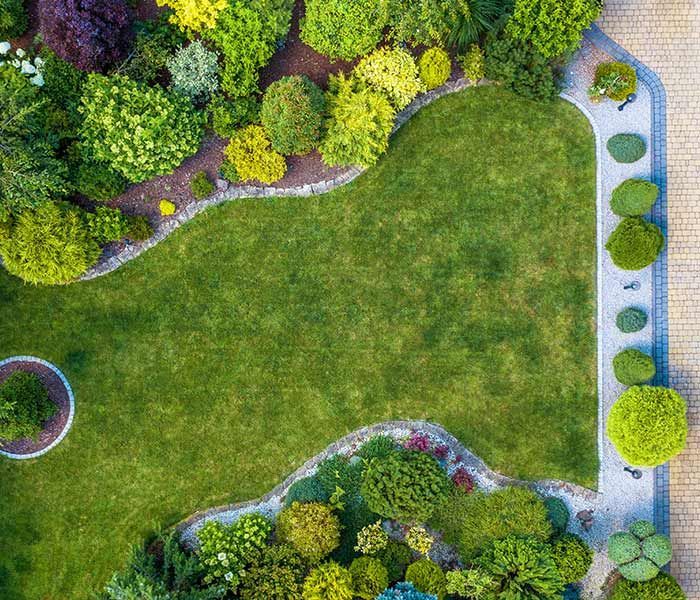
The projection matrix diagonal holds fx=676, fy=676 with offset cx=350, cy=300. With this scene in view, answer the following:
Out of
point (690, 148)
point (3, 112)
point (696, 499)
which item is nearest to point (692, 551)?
point (696, 499)

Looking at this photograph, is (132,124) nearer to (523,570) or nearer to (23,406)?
(23,406)

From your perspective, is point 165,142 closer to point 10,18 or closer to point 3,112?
point 3,112

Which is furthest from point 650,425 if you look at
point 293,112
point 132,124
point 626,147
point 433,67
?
point 132,124

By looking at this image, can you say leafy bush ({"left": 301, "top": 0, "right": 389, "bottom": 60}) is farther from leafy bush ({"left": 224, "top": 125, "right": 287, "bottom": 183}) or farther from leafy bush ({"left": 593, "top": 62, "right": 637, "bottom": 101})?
leafy bush ({"left": 593, "top": 62, "right": 637, "bottom": 101})

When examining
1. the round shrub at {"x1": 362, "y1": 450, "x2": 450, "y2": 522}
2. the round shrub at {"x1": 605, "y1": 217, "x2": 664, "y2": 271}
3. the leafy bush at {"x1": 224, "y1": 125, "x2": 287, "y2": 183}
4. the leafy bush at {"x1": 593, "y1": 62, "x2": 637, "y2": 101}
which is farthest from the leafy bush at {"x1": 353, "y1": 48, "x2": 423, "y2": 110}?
the round shrub at {"x1": 362, "y1": 450, "x2": 450, "y2": 522}

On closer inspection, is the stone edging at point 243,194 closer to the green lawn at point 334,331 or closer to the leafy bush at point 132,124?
the green lawn at point 334,331

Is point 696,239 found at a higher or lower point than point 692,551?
higher

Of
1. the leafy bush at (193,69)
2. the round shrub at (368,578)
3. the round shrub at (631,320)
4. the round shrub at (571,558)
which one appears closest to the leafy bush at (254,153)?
the leafy bush at (193,69)

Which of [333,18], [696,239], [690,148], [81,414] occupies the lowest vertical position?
[81,414]
